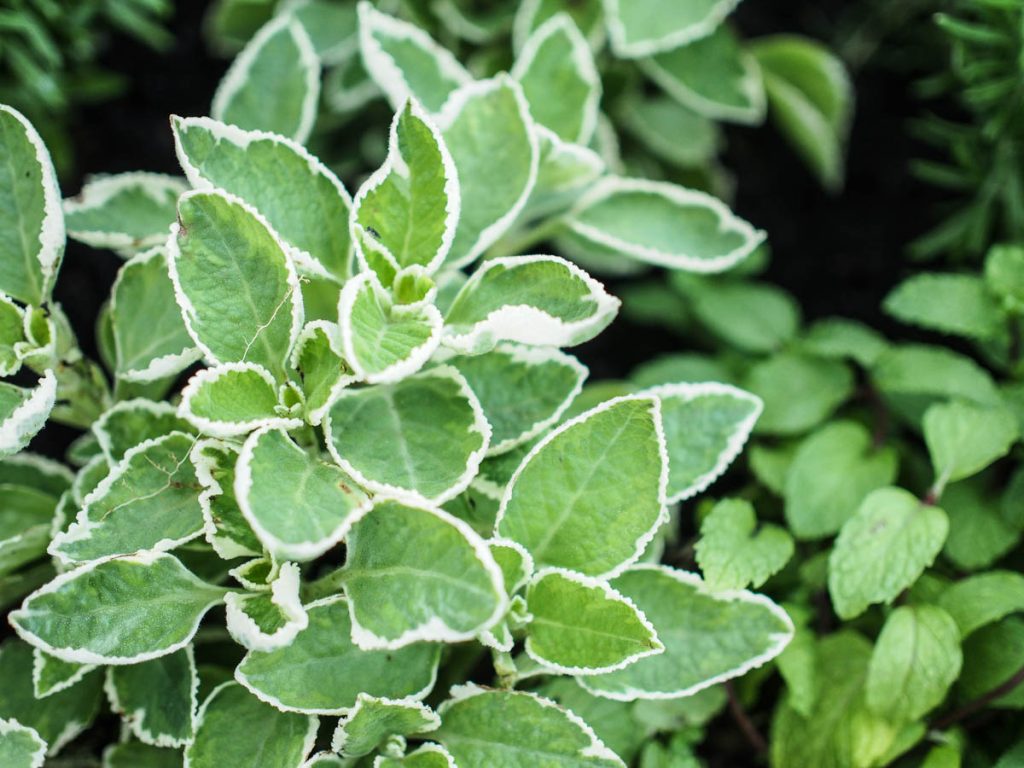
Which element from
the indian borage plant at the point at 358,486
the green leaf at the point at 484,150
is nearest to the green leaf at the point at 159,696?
the indian borage plant at the point at 358,486

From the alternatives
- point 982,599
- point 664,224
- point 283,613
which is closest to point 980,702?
point 982,599

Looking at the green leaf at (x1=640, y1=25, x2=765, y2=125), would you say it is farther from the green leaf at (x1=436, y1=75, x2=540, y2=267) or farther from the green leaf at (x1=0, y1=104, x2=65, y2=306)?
the green leaf at (x1=0, y1=104, x2=65, y2=306)

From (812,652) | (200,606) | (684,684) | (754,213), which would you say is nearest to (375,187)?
(200,606)

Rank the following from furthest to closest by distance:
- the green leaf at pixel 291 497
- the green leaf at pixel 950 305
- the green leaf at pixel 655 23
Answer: the green leaf at pixel 655 23, the green leaf at pixel 950 305, the green leaf at pixel 291 497

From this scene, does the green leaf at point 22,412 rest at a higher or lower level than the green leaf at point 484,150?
lower

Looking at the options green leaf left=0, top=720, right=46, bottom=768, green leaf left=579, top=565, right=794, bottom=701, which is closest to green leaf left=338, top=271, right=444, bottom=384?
green leaf left=579, top=565, right=794, bottom=701

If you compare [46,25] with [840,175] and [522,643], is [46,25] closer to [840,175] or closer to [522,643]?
[522,643]

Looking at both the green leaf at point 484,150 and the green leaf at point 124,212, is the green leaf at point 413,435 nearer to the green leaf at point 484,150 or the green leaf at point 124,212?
the green leaf at point 484,150
